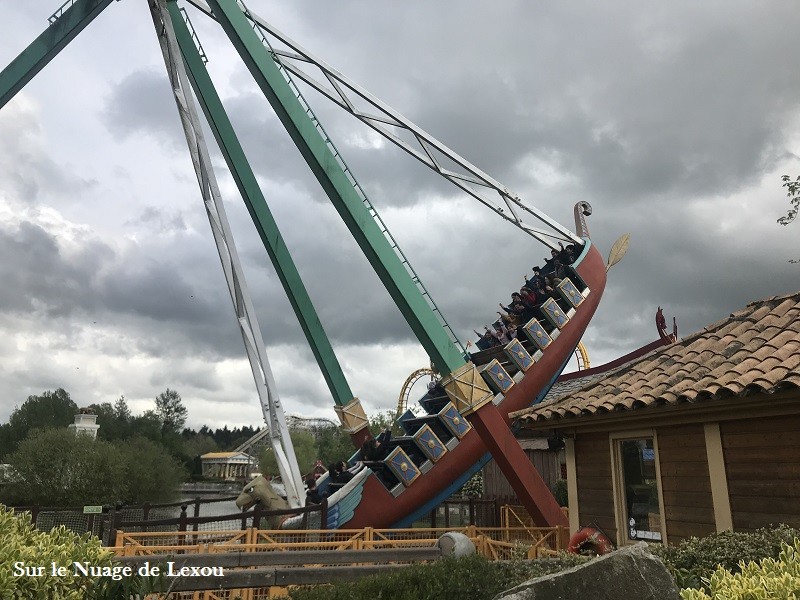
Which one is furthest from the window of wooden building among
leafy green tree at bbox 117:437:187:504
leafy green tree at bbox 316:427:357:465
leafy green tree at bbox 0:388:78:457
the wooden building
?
leafy green tree at bbox 0:388:78:457

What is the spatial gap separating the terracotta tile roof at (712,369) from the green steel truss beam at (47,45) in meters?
10.6

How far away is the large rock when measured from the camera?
10.3 feet

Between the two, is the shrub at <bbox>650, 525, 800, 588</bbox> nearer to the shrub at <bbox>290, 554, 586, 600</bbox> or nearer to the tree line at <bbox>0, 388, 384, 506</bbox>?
the shrub at <bbox>290, 554, 586, 600</bbox>

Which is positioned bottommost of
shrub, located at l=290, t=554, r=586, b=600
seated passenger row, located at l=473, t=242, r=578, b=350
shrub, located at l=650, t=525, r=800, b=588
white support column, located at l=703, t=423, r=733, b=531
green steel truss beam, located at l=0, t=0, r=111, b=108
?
shrub, located at l=290, t=554, r=586, b=600

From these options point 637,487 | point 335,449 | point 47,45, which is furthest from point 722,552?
point 335,449

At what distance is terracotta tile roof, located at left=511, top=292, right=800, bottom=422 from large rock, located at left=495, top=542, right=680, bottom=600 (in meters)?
2.74

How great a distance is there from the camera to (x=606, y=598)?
3172mm

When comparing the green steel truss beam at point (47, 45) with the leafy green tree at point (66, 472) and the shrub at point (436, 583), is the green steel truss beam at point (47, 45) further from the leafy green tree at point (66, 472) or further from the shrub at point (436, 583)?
the leafy green tree at point (66, 472)

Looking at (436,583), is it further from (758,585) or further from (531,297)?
(531,297)

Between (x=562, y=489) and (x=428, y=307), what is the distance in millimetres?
7803

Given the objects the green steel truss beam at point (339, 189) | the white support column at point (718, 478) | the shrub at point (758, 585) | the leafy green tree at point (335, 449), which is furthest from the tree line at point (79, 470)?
the shrub at point (758, 585)

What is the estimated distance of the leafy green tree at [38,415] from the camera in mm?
47188

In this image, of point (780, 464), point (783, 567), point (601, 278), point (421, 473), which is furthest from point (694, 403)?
point (601, 278)

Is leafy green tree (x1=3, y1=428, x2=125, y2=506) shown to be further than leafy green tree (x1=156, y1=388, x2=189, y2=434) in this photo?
No
